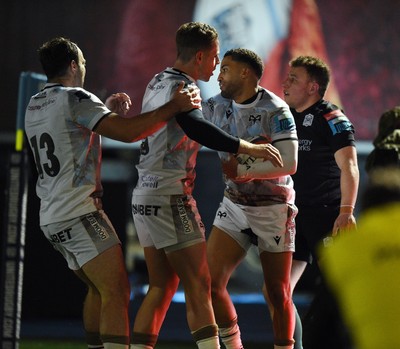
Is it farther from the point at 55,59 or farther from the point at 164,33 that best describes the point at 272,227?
the point at 164,33

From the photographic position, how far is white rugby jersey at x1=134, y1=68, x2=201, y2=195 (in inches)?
191

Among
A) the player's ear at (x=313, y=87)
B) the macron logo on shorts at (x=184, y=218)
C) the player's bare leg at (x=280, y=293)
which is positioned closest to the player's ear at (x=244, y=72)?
the player's ear at (x=313, y=87)

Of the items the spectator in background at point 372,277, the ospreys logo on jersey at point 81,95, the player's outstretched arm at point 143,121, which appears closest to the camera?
the spectator in background at point 372,277

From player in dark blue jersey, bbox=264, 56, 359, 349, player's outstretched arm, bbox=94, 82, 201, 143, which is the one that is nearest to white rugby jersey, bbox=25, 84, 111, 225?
player's outstretched arm, bbox=94, 82, 201, 143

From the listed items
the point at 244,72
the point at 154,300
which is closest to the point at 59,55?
the point at 244,72

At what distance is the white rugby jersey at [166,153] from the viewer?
4.85 metres

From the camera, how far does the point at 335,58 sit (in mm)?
10102

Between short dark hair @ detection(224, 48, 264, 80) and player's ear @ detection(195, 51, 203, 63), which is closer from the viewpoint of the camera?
player's ear @ detection(195, 51, 203, 63)

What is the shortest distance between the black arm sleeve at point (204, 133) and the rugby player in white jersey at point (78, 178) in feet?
0.16

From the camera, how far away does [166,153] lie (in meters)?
4.88

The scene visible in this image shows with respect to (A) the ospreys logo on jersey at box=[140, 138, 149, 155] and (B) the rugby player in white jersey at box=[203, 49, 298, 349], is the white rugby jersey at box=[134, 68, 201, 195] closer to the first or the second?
(A) the ospreys logo on jersey at box=[140, 138, 149, 155]

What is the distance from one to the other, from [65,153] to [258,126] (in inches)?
42.8

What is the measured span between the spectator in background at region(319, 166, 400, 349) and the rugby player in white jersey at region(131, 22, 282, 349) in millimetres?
2374

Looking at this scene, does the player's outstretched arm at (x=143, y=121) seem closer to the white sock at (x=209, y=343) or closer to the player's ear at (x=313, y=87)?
the white sock at (x=209, y=343)
